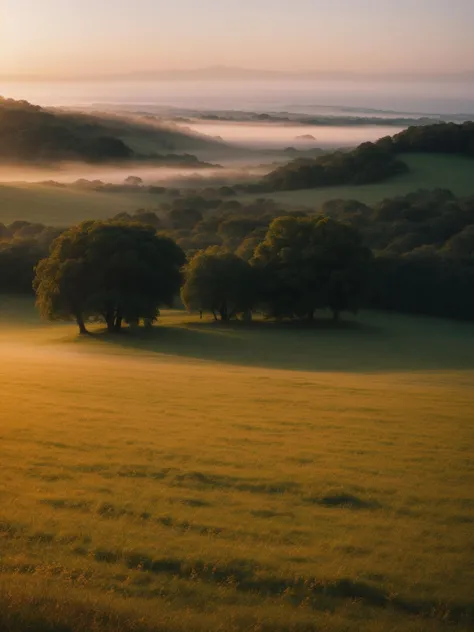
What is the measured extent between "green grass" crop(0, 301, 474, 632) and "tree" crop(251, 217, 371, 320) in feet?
103

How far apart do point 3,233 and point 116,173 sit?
57718 mm

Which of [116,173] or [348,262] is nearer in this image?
[348,262]

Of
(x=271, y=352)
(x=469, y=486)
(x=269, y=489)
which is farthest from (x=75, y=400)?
(x=271, y=352)

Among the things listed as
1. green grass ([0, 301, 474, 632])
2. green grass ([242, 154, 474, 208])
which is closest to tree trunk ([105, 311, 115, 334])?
green grass ([0, 301, 474, 632])

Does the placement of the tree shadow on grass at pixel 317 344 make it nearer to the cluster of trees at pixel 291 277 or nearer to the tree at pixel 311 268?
the cluster of trees at pixel 291 277

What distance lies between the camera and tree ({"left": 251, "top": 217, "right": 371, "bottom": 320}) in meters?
59.2

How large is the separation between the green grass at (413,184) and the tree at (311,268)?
266 ft

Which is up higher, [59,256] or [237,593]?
[59,256]

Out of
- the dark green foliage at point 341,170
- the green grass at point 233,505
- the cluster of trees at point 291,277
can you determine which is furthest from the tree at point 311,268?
the dark green foliage at point 341,170

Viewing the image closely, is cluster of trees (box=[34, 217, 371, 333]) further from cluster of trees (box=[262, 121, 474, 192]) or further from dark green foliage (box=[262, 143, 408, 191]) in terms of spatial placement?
cluster of trees (box=[262, 121, 474, 192])

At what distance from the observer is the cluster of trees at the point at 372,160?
159875 mm

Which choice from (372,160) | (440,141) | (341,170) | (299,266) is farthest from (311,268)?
(440,141)

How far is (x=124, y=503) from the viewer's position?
13.6 m

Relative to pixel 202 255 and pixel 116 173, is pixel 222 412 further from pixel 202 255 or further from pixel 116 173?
pixel 116 173
